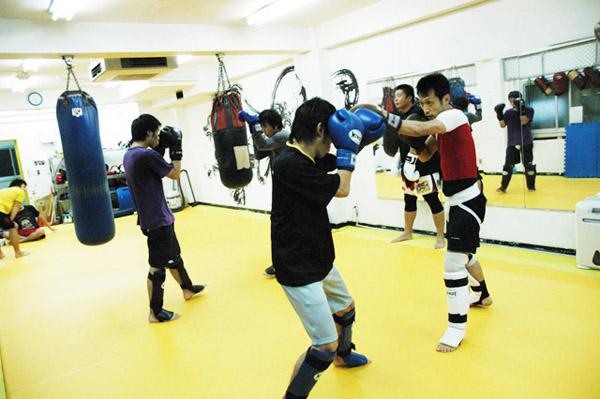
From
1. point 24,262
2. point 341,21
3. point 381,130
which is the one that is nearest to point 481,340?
point 381,130

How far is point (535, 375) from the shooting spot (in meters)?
2.12

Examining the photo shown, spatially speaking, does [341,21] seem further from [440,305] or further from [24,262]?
[24,262]

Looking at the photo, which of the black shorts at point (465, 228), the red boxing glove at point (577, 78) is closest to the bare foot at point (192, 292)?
the black shorts at point (465, 228)

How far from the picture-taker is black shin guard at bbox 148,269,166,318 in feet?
10.7

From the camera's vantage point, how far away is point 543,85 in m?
3.70

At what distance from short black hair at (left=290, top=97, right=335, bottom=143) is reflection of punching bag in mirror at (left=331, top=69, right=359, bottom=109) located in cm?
377

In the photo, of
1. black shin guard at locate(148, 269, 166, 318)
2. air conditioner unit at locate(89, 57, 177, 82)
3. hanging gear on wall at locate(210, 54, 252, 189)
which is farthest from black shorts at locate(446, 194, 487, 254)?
air conditioner unit at locate(89, 57, 177, 82)

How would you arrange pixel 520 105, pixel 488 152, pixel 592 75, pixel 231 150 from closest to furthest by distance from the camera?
pixel 592 75
pixel 520 105
pixel 488 152
pixel 231 150

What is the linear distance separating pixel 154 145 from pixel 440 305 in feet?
Result: 7.75

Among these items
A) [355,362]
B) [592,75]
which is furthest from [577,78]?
[355,362]

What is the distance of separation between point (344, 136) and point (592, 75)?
2.75 meters

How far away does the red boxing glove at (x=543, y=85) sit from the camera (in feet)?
12.0

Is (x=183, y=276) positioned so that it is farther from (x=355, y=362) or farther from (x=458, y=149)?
(x=458, y=149)

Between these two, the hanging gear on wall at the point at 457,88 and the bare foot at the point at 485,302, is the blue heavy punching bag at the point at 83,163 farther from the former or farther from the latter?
the hanging gear on wall at the point at 457,88
